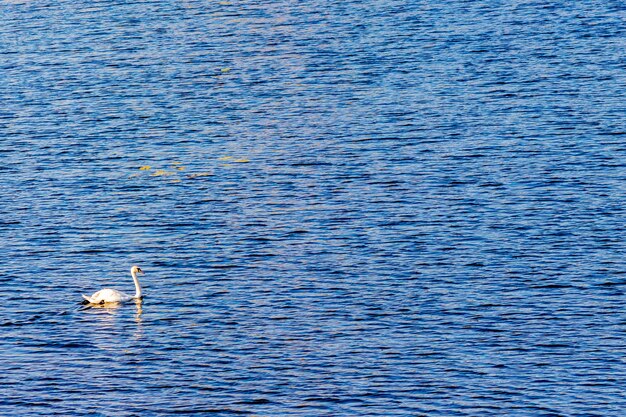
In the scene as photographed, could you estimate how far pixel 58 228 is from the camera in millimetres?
50906

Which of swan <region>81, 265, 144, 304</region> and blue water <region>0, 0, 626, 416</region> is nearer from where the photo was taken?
blue water <region>0, 0, 626, 416</region>

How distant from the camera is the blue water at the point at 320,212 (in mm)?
37219

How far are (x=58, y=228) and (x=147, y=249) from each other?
4.44 m

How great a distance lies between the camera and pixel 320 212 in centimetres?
5188

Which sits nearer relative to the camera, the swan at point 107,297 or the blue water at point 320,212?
the blue water at point 320,212

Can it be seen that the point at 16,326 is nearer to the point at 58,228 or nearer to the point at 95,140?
the point at 58,228

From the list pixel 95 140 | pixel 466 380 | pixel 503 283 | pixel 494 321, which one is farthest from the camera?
pixel 95 140

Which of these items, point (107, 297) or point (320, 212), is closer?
point (107, 297)

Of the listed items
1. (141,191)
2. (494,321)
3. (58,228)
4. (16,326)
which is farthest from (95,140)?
(494,321)

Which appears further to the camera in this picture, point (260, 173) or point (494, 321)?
point (260, 173)

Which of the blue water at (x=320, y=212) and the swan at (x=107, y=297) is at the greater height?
the swan at (x=107, y=297)

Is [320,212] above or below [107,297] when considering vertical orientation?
below

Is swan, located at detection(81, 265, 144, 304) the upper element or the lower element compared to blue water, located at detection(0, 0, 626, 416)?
upper

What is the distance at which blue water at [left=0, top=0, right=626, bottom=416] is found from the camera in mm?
37219
